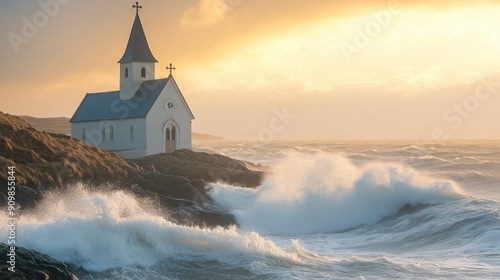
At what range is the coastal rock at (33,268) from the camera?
12555 millimetres

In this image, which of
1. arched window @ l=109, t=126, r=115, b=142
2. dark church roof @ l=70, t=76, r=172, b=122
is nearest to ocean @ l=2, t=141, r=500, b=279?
dark church roof @ l=70, t=76, r=172, b=122

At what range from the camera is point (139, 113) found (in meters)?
42.9

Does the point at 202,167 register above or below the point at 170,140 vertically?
below

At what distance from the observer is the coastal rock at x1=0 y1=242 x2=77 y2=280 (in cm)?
1255

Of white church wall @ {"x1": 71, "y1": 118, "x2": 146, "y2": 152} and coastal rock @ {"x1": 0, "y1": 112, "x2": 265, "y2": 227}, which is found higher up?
white church wall @ {"x1": 71, "y1": 118, "x2": 146, "y2": 152}

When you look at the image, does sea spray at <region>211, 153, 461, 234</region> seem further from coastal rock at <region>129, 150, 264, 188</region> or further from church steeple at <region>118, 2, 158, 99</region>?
church steeple at <region>118, 2, 158, 99</region>

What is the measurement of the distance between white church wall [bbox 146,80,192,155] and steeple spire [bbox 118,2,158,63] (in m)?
2.95

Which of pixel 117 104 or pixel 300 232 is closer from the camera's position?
pixel 300 232

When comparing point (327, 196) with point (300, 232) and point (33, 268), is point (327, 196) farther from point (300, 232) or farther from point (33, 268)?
point (33, 268)

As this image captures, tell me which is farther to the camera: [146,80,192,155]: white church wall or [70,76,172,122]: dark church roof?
[70,76,172,122]: dark church roof

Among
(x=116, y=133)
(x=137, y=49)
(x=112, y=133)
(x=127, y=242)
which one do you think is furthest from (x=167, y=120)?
(x=127, y=242)

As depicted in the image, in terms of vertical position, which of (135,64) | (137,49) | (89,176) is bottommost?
(89,176)

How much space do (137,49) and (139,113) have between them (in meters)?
4.32

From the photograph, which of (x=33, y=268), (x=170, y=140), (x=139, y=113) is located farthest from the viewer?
(x=170, y=140)
